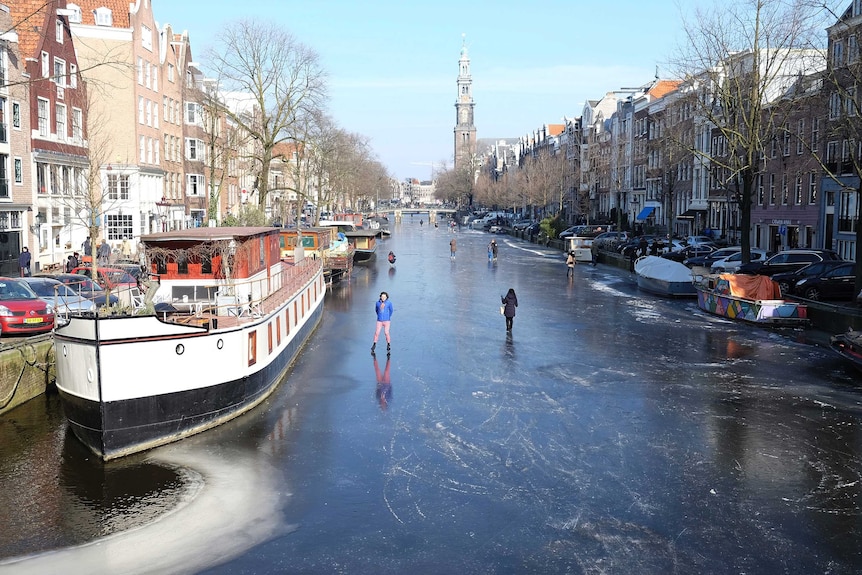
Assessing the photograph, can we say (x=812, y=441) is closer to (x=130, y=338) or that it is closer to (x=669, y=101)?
(x=130, y=338)

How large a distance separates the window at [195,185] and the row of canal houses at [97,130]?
14 cm

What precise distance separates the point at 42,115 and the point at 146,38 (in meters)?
18.6

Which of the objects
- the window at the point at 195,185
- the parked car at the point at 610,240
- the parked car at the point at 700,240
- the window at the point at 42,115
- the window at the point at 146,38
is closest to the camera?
the window at the point at 42,115

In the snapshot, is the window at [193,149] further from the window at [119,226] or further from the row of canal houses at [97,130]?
the window at [119,226]

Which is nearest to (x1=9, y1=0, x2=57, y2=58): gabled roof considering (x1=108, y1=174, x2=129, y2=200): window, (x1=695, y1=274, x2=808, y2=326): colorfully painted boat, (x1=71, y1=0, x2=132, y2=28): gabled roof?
(x1=108, y1=174, x2=129, y2=200): window

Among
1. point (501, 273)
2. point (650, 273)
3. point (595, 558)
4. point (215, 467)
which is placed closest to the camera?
point (595, 558)

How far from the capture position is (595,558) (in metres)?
11.5

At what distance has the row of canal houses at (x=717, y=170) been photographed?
134 feet

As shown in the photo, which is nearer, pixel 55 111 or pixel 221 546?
pixel 221 546

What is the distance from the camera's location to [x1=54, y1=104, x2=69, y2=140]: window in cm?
4559

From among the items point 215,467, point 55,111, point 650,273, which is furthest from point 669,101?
point 215,467

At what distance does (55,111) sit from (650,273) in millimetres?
32116

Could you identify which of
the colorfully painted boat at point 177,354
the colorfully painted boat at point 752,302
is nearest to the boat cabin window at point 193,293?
the colorfully painted boat at point 177,354

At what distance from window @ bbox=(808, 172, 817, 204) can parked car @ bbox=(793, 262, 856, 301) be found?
20671mm
